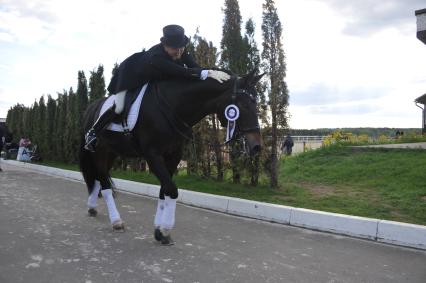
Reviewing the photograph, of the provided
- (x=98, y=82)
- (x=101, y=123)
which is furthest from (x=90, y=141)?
(x=98, y=82)

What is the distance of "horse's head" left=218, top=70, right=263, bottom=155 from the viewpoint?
4664mm

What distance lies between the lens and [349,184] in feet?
33.3

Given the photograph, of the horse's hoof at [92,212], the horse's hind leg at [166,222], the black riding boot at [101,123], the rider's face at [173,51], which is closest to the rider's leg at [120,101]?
the black riding boot at [101,123]

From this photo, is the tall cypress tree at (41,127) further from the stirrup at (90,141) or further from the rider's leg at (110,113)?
the rider's leg at (110,113)

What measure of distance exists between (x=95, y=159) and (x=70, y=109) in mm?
11984

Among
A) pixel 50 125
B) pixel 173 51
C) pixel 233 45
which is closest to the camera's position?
pixel 173 51

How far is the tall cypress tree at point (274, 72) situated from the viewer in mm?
9539

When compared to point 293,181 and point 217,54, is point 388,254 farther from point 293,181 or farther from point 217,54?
point 217,54

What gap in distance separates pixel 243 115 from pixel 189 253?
5.32 feet

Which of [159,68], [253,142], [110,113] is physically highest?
[159,68]

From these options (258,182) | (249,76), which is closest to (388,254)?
(249,76)

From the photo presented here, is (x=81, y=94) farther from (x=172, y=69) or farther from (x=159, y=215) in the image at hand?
(x=172, y=69)

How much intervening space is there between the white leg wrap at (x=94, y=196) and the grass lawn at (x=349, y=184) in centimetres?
271

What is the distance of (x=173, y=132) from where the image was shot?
5.05m
